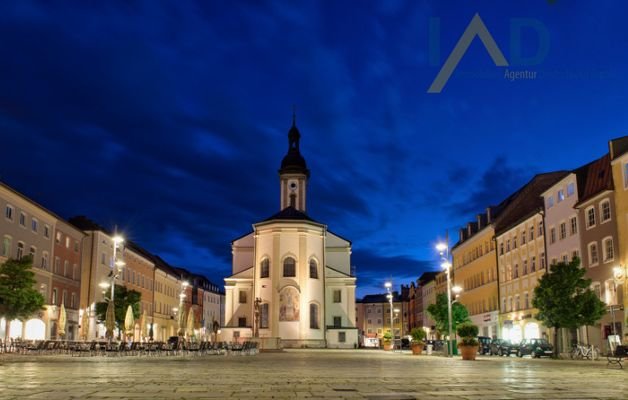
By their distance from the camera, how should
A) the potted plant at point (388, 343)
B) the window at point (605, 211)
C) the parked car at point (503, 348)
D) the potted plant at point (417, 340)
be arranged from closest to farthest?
the window at point (605, 211) → the parked car at point (503, 348) → the potted plant at point (417, 340) → the potted plant at point (388, 343)

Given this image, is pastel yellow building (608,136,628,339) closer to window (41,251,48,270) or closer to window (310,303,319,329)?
window (310,303,319,329)

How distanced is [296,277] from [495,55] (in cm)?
5192

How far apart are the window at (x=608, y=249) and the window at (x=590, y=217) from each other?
2.20 meters

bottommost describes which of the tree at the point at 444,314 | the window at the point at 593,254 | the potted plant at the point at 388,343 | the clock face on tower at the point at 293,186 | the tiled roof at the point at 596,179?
the potted plant at the point at 388,343

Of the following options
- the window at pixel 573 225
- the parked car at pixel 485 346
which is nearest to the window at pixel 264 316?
the parked car at pixel 485 346

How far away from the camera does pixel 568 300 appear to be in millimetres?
38562

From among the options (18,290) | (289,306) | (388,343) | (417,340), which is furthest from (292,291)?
(18,290)

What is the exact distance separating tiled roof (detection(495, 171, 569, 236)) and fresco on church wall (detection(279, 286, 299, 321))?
22465 mm

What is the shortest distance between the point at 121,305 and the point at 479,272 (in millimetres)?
36095

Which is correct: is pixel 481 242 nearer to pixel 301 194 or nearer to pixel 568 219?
pixel 568 219

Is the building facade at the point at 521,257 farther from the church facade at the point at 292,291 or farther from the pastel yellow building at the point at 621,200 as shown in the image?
the church facade at the point at 292,291

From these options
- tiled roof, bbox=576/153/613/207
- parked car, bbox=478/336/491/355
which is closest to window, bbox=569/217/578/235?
tiled roof, bbox=576/153/613/207

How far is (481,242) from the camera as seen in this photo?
231 feet

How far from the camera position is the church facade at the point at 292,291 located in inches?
2840
